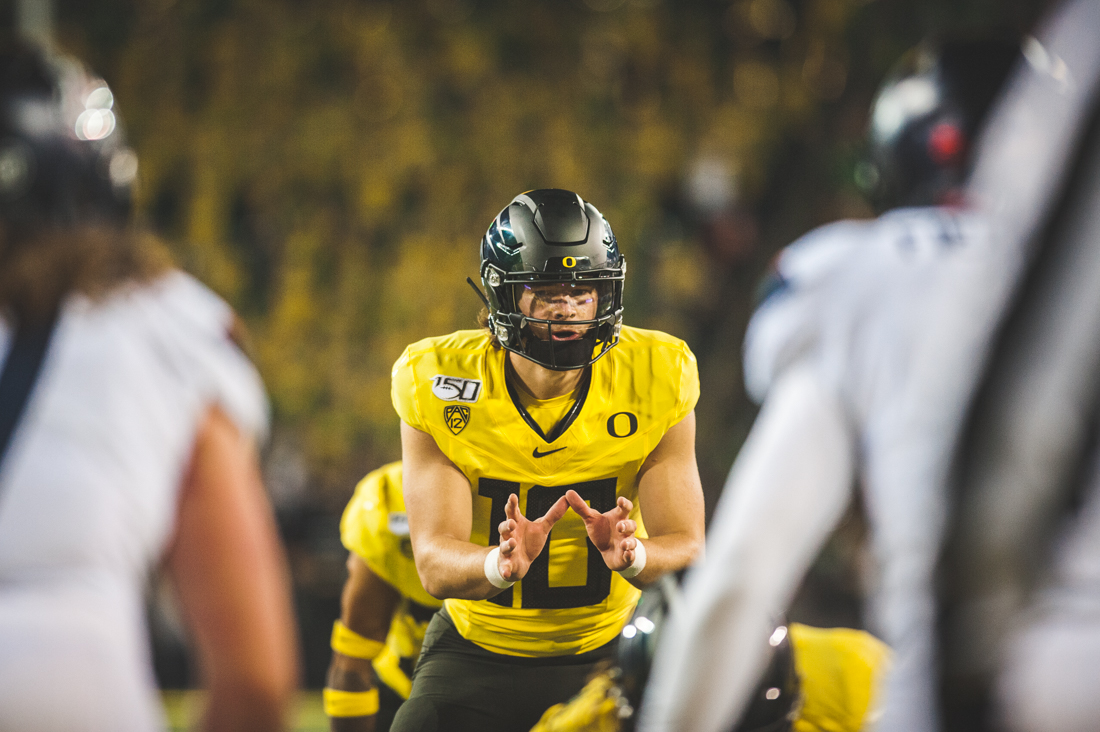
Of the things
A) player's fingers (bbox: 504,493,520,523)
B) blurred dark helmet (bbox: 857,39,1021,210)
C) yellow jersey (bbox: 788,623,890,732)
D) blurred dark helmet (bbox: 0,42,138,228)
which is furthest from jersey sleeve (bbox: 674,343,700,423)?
blurred dark helmet (bbox: 0,42,138,228)

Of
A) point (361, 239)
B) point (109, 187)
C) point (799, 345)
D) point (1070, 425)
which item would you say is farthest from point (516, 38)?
point (1070, 425)

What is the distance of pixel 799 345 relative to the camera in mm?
1103

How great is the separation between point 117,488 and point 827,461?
838 millimetres

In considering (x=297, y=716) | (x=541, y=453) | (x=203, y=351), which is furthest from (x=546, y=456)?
(x=297, y=716)

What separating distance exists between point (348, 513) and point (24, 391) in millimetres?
428

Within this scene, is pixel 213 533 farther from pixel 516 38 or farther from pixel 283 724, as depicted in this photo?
pixel 516 38

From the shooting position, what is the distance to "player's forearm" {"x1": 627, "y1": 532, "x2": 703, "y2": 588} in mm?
1040

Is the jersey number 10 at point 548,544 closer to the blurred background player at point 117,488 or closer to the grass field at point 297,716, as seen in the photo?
the blurred background player at point 117,488

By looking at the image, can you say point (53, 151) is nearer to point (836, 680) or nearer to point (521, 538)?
point (521, 538)

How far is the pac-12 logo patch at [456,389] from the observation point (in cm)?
106

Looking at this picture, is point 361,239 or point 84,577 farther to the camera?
point 361,239

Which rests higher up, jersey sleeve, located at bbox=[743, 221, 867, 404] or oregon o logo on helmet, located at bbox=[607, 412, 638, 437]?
jersey sleeve, located at bbox=[743, 221, 867, 404]

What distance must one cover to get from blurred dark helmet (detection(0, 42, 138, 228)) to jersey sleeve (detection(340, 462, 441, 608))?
1.74 ft

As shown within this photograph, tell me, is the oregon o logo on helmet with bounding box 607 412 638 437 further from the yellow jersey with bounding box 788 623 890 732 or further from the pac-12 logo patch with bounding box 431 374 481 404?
the yellow jersey with bounding box 788 623 890 732
